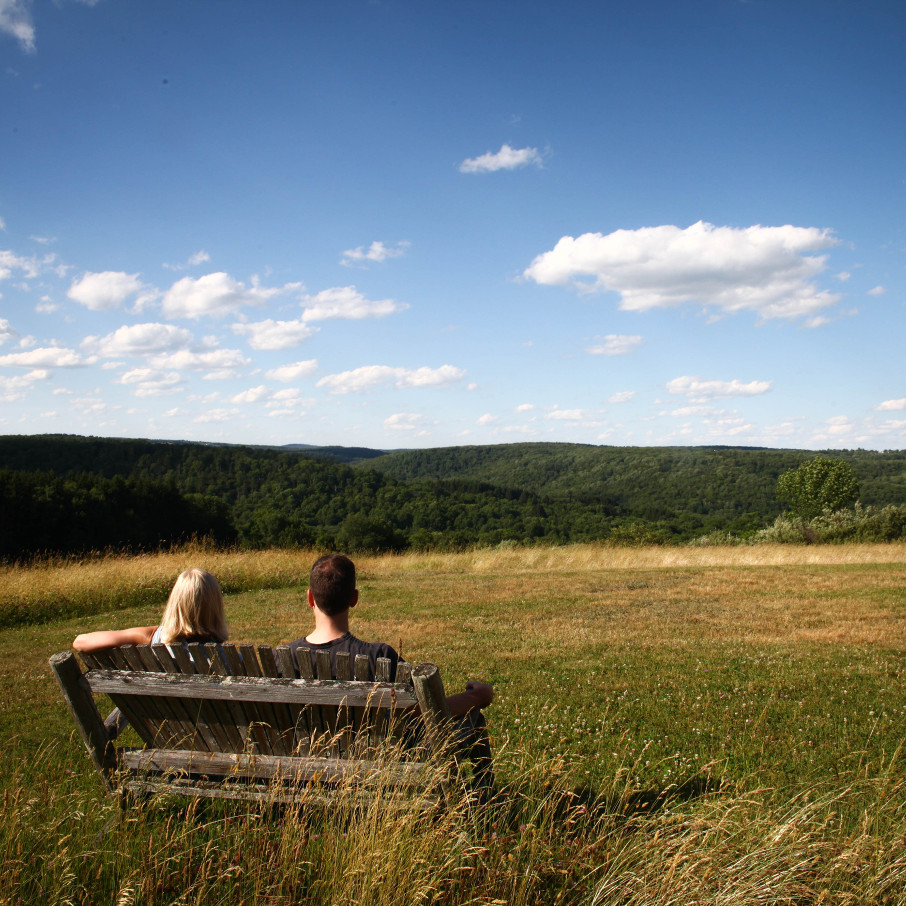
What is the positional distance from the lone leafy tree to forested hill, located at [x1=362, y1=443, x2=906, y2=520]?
7.83 metres

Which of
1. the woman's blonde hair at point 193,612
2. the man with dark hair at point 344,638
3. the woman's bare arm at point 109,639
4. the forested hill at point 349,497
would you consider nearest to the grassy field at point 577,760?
the man with dark hair at point 344,638

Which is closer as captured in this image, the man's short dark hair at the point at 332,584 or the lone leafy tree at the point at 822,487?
the man's short dark hair at the point at 332,584

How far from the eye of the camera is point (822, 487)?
48.6 m

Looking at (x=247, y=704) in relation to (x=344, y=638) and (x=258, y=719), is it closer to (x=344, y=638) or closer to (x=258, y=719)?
(x=258, y=719)

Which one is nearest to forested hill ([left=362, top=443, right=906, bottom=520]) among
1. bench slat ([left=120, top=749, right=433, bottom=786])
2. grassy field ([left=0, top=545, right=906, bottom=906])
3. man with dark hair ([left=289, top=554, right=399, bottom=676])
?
grassy field ([left=0, top=545, right=906, bottom=906])

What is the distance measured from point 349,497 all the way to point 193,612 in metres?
59.4

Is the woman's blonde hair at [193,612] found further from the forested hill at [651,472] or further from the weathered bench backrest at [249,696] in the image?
the forested hill at [651,472]

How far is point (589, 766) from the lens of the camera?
467 centimetres

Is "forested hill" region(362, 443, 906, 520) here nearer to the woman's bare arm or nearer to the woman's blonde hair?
the woman's blonde hair

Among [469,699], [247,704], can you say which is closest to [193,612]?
[247,704]

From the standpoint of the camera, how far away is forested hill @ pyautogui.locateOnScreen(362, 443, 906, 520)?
84250 millimetres

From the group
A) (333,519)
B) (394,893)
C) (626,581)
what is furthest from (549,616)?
(333,519)

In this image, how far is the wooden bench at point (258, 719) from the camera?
2.70 metres

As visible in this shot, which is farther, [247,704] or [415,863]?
[247,704]
